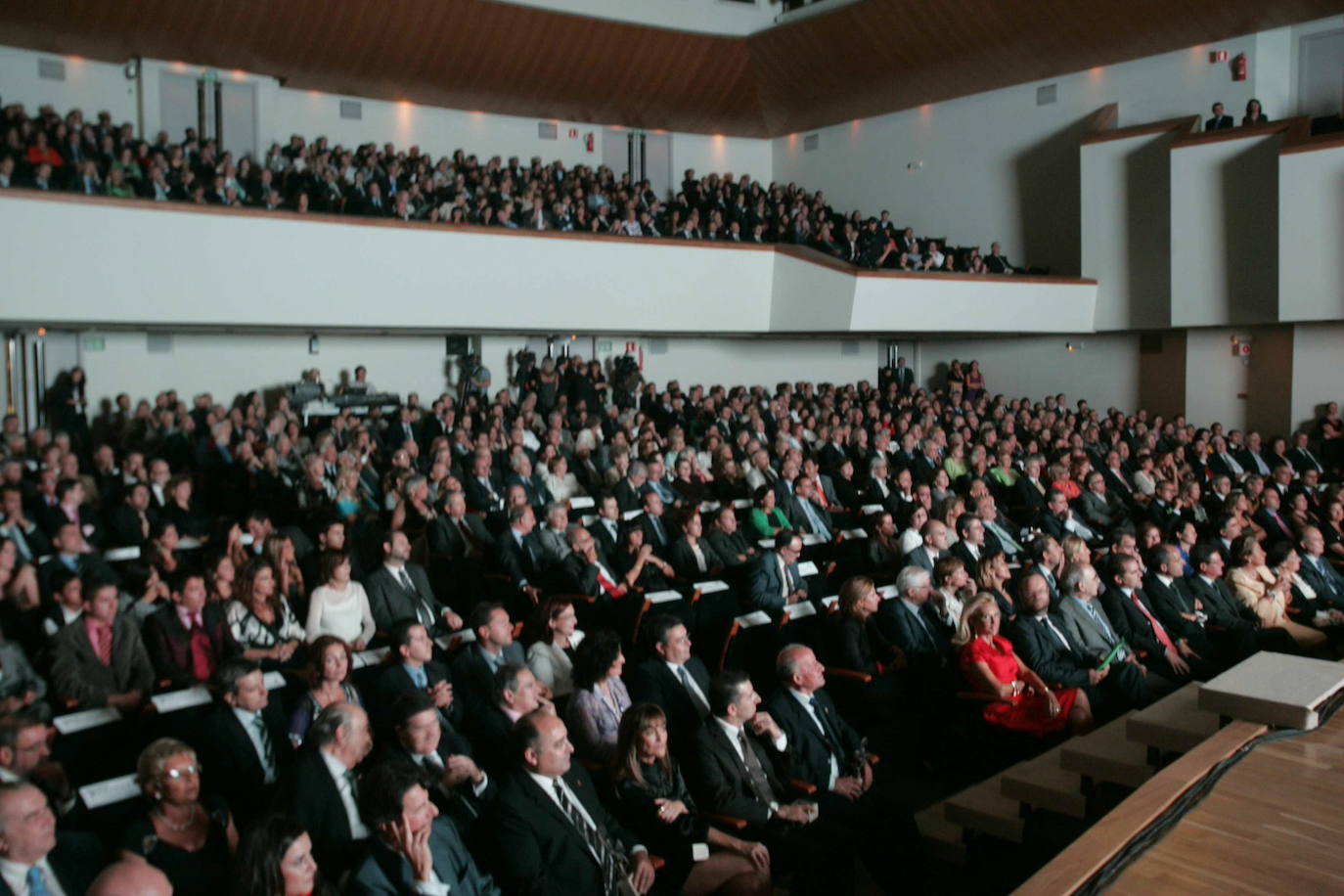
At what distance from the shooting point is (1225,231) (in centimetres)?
1204

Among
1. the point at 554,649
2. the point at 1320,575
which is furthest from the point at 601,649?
the point at 1320,575

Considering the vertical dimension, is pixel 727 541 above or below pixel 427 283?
below

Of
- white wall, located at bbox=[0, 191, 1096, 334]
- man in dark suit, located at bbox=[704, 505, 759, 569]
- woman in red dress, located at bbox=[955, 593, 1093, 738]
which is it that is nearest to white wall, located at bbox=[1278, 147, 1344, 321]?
white wall, located at bbox=[0, 191, 1096, 334]

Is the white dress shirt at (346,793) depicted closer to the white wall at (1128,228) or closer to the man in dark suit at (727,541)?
the man in dark suit at (727,541)

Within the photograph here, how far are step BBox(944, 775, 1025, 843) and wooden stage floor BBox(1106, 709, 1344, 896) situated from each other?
0.92 meters

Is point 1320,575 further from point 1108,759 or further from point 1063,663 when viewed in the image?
point 1108,759

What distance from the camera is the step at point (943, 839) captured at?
3660 millimetres

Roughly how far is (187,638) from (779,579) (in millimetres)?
2723

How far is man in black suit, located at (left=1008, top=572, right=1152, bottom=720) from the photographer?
4496mm

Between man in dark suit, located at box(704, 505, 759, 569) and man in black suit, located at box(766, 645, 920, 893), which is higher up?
man in dark suit, located at box(704, 505, 759, 569)

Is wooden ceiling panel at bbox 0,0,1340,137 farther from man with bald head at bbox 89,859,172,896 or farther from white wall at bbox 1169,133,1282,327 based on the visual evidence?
man with bald head at bbox 89,859,172,896

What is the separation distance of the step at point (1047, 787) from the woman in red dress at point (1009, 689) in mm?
322

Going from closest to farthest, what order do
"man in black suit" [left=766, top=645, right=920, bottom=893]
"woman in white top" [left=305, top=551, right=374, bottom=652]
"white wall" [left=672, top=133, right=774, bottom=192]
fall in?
"man in black suit" [left=766, top=645, right=920, bottom=893]
"woman in white top" [left=305, top=551, right=374, bottom=652]
"white wall" [left=672, top=133, right=774, bottom=192]

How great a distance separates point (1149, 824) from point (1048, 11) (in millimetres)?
12388
